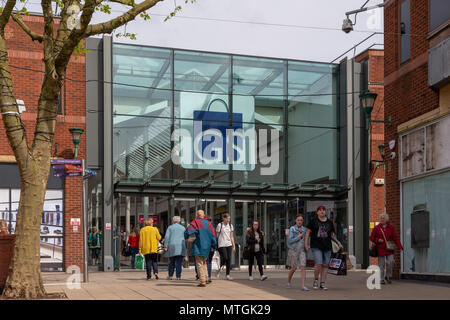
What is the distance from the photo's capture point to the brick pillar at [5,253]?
12.6 meters

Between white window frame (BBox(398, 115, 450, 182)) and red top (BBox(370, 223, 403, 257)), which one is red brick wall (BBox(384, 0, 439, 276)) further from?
red top (BBox(370, 223, 403, 257))

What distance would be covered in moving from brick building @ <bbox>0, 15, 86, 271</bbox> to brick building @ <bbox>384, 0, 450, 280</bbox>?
34.4 feet

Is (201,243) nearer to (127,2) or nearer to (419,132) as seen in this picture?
(127,2)

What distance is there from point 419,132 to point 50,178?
1223cm

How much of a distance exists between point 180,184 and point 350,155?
6.79 m

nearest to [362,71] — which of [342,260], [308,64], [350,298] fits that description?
[308,64]

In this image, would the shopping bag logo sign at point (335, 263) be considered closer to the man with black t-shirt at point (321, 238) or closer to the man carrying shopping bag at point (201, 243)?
the man with black t-shirt at point (321, 238)

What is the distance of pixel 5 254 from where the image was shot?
41.7 ft

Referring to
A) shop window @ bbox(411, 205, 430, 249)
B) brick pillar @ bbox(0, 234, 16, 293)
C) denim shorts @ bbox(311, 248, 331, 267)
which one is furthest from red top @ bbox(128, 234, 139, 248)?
denim shorts @ bbox(311, 248, 331, 267)

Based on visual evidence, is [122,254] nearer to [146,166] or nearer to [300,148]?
[146,166]

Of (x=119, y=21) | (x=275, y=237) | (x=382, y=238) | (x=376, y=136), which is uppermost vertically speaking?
(x=119, y=21)

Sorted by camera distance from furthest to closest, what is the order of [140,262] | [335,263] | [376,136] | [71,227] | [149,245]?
[376,136] → [140,262] → [71,227] → [149,245] → [335,263]

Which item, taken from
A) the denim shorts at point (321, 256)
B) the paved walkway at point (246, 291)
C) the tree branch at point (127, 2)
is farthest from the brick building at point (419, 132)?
the tree branch at point (127, 2)

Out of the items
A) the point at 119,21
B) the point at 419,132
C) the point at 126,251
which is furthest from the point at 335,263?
the point at 126,251
